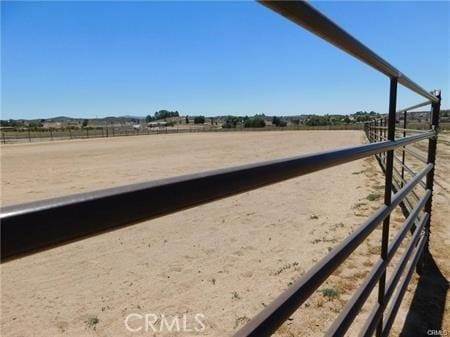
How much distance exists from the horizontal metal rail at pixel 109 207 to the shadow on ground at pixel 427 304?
2389mm

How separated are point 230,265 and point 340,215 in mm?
2539

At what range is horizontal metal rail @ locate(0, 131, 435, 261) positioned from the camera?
1.30ft

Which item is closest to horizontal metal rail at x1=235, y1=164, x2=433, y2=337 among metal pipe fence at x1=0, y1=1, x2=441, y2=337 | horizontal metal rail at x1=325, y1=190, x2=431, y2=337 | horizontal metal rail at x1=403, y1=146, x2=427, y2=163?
metal pipe fence at x1=0, y1=1, x2=441, y2=337

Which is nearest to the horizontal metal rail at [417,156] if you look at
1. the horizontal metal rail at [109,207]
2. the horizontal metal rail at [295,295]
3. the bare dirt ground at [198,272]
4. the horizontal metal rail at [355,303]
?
the bare dirt ground at [198,272]

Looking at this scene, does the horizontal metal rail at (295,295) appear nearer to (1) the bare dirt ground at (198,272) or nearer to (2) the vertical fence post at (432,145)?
(1) the bare dirt ground at (198,272)

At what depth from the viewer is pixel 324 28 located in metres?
0.94

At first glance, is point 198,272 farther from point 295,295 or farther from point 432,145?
point 295,295

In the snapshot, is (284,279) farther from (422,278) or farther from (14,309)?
(14,309)

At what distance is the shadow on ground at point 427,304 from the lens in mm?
2498

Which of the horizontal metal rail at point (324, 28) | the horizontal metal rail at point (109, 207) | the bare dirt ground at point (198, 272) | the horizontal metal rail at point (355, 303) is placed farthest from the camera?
the bare dirt ground at point (198, 272)

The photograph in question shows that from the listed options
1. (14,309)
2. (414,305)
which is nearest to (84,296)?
(14,309)

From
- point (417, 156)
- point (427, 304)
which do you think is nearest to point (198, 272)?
point (427, 304)

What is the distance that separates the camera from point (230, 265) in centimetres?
374

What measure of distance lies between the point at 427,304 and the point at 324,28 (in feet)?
8.87
